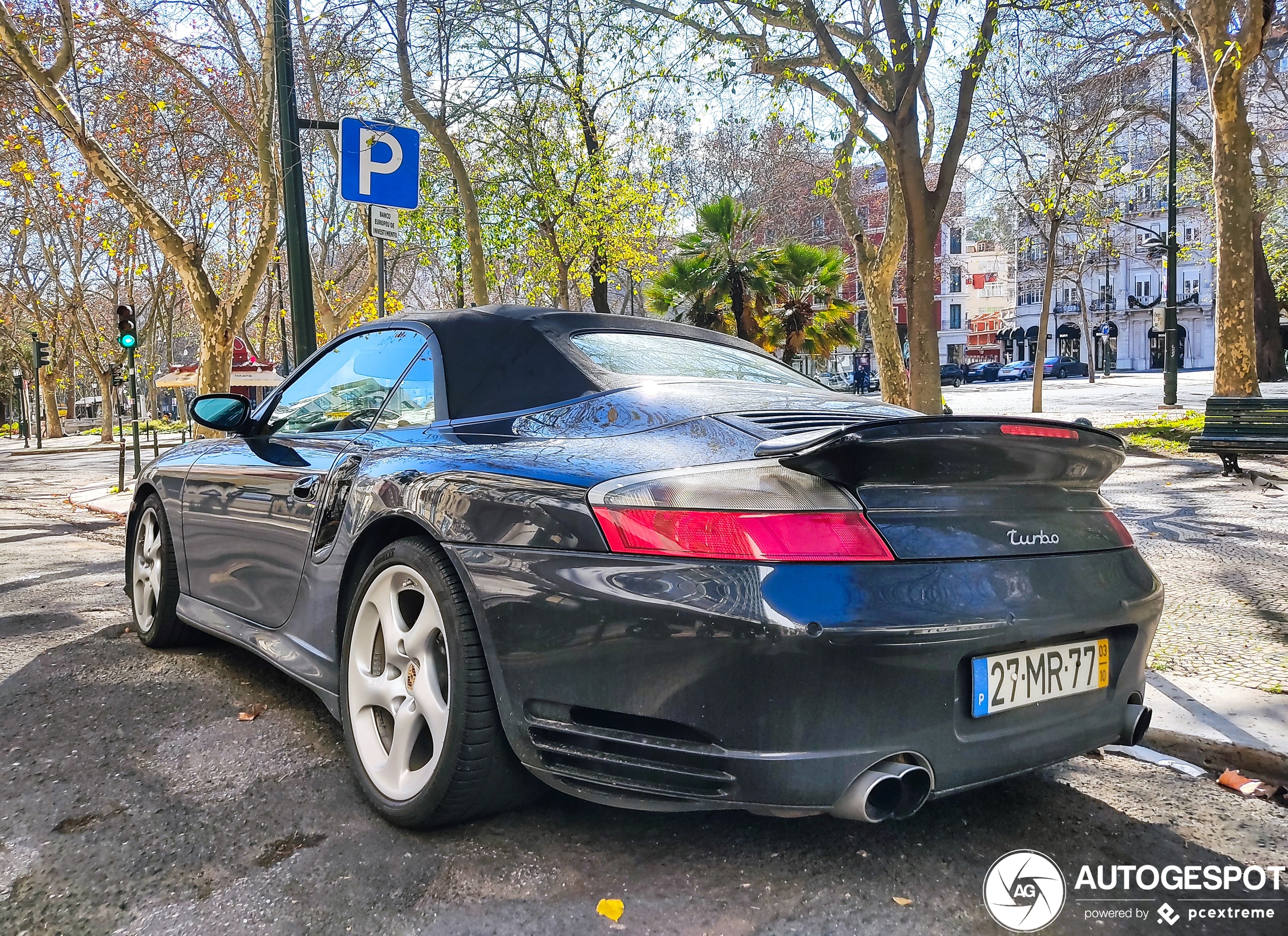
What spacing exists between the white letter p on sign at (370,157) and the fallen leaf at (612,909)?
19.5 feet

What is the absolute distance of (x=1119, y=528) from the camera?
7.94 ft

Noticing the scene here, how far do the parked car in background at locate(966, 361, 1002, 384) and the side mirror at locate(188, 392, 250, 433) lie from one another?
59219 mm

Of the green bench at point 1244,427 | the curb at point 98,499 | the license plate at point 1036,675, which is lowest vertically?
the curb at point 98,499

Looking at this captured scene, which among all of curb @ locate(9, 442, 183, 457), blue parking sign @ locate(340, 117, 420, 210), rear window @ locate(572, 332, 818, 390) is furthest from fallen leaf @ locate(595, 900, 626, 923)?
curb @ locate(9, 442, 183, 457)

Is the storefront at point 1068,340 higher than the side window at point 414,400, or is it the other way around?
the storefront at point 1068,340

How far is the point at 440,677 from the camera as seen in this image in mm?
2357

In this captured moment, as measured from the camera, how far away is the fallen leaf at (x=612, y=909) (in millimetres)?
1954

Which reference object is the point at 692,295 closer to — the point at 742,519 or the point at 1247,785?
the point at 1247,785

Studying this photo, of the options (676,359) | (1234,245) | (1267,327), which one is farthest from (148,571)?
(1267,327)

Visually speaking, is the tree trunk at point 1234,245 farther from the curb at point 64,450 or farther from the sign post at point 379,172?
the curb at point 64,450

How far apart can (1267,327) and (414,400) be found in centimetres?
3608

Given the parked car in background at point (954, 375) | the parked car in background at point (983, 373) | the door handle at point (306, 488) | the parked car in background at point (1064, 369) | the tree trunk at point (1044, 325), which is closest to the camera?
the door handle at point (306, 488)

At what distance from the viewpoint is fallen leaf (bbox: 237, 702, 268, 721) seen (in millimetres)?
3254

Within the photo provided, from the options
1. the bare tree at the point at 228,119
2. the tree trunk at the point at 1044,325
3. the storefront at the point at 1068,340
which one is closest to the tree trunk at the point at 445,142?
the bare tree at the point at 228,119
